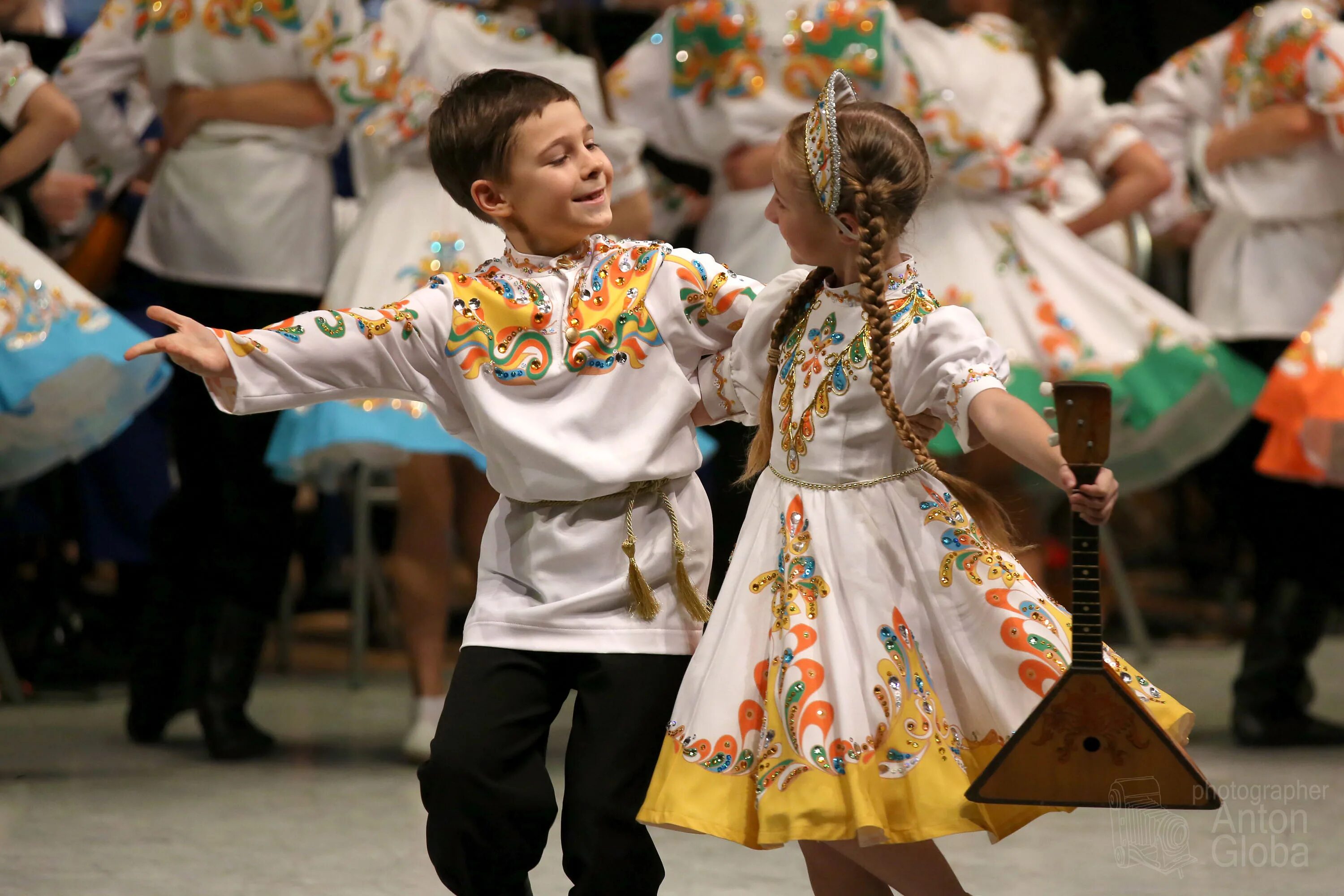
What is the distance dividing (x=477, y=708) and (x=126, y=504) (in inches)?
83.7

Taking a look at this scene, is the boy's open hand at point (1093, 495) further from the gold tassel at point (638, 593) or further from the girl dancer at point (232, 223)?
the girl dancer at point (232, 223)

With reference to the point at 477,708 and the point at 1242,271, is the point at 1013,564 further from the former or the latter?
the point at 1242,271

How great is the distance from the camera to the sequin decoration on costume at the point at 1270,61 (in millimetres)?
2998

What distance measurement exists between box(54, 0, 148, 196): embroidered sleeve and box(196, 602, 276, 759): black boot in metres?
0.98

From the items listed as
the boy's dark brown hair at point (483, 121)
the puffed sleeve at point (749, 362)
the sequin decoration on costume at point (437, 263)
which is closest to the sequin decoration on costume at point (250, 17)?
the sequin decoration on costume at point (437, 263)

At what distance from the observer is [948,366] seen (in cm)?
155

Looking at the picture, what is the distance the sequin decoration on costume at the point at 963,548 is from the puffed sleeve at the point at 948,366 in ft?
0.24

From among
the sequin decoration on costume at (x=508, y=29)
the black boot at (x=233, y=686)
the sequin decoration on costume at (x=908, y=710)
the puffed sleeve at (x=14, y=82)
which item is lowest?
the black boot at (x=233, y=686)

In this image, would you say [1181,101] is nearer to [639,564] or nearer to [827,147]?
[827,147]

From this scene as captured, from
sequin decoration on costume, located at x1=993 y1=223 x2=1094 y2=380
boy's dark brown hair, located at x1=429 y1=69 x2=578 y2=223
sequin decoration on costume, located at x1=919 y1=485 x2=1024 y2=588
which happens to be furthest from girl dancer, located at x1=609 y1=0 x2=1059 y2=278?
sequin decoration on costume, located at x1=919 y1=485 x2=1024 y2=588

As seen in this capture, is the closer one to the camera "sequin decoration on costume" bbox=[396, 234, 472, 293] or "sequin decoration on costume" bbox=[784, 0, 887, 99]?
"sequin decoration on costume" bbox=[396, 234, 472, 293]

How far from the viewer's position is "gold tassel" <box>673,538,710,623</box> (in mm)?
1761

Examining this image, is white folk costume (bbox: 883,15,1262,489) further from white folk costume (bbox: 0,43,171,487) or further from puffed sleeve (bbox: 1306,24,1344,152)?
white folk costume (bbox: 0,43,171,487)

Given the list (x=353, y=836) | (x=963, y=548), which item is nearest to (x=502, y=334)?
(x=963, y=548)
